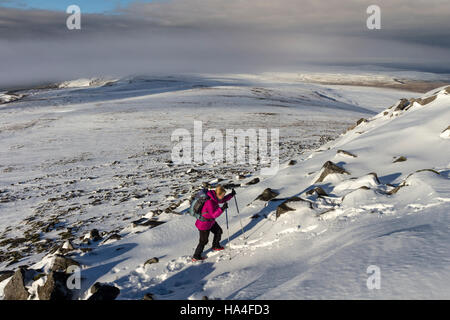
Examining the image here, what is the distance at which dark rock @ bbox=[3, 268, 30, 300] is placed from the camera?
664 cm

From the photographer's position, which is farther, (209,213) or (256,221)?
Answer: (256,221)

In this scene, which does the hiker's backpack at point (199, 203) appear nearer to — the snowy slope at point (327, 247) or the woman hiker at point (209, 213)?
the woman hiker at point (209, 213)

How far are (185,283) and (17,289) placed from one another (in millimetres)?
3653

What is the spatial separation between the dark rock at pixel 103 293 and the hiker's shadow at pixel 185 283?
84 centimetres

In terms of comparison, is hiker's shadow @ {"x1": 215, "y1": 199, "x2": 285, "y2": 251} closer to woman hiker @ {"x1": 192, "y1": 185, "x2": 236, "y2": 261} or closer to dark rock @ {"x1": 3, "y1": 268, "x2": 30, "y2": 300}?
woman hiker @ {"x1": 192, "y1": 185, "x2": 236, "y2": 261}

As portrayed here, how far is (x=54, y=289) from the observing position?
621 cm

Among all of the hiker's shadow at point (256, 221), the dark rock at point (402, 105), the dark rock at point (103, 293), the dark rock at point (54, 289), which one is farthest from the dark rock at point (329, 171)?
the dark rock at point (402, 105)

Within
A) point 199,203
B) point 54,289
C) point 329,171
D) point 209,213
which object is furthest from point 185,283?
point 329,171

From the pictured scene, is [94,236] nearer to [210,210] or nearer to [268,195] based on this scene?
[210,210]

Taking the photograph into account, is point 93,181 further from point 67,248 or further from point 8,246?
point 67,248

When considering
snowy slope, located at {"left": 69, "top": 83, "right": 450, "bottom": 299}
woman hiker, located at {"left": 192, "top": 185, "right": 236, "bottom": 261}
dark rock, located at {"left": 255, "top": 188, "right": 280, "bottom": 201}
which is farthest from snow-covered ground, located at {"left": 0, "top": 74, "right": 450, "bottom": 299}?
woman hiker, located at {"left": 192, "top": 185, "right": 236, "bottom": 261}

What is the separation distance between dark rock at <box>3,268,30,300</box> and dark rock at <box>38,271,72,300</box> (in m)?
0.58
